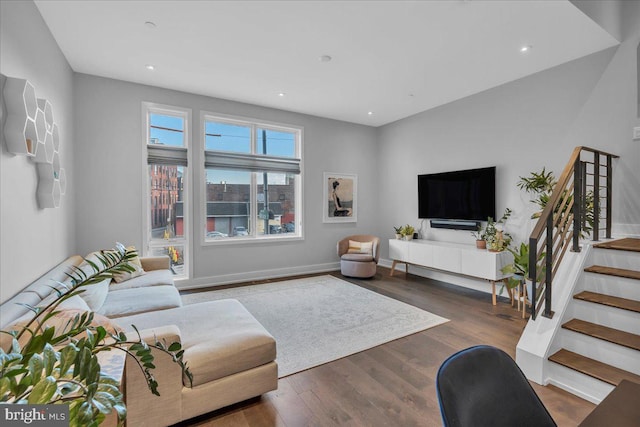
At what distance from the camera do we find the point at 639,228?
2980 mm

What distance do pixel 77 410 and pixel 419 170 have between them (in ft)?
18.3

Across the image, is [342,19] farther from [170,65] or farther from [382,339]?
[382,339]

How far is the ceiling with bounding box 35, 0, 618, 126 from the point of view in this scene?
8.39 feet

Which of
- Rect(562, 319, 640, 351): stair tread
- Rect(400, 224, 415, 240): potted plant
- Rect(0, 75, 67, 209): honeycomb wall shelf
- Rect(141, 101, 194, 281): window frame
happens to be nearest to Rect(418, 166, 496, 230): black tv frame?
Rect(400, 224, 415, 240): potted plant

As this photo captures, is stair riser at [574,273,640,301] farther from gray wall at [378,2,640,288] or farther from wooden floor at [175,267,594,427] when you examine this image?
gray wall at [378,2,640,288]

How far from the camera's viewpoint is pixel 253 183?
16.8 ft

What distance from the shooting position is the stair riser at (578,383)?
1.88 meters

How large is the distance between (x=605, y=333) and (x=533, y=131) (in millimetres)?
2770

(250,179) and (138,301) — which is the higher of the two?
(250,179)

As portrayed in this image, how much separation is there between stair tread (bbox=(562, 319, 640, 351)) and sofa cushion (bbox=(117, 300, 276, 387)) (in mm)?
2251

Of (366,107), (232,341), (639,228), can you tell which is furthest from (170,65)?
(639,228)

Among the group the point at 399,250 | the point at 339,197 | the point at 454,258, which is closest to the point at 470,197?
the point at 454,258

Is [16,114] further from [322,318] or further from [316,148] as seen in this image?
[316,148]

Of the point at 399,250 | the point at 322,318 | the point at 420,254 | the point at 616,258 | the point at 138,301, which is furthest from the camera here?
the point at 399,250
